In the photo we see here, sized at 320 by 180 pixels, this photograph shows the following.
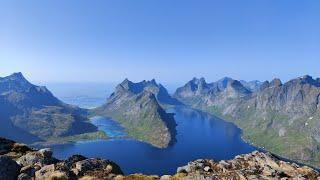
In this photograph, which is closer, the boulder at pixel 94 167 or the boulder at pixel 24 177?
the boulder at pixel 24 177

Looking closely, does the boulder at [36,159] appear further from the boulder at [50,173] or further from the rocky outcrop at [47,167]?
the boulder at [50,173]

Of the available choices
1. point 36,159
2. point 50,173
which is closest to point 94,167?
point 36,159

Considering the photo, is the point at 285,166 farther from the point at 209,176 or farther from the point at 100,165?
the point at 100,165

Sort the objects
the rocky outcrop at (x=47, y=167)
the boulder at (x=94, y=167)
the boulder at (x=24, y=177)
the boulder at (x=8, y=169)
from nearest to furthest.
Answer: the boulder at (x=8, y=169)
the boulder at (x=24, y=177)
the rocky outcrop at (x=47, y=167)
the boulder at (x=94, y=167)

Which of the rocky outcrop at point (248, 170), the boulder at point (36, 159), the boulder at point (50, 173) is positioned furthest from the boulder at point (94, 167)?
the rocky outcrop at point (248, 170)

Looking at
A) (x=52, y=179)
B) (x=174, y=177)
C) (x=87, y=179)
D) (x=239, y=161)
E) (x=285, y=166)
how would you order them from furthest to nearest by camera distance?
(x=239, y=161) < (x=285, y=166) < (x=174, y=177) < (x=87, y=179) < (x=52, y=179)

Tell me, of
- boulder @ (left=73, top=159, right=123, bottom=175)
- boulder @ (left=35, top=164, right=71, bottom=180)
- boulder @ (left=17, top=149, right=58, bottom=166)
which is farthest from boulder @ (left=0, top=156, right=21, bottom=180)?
boulder @ (left=73, top=159, right=123, bottom=175)

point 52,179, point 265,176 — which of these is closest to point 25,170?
point 52,179

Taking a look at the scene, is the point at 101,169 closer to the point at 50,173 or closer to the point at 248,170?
the point at 50,173
